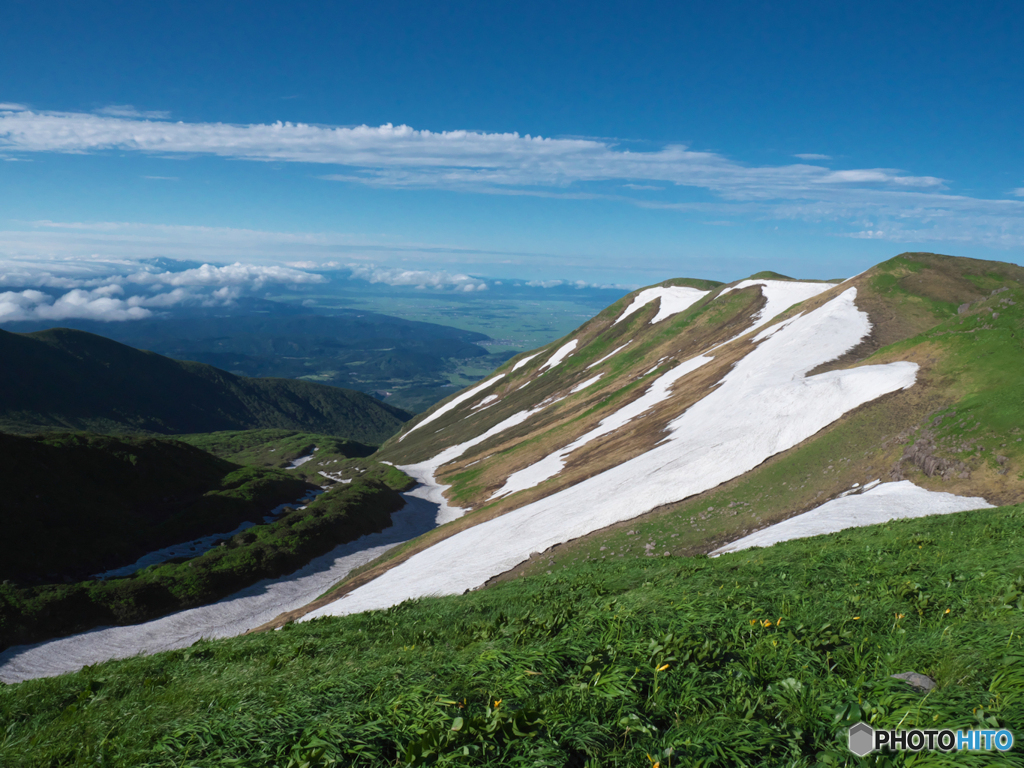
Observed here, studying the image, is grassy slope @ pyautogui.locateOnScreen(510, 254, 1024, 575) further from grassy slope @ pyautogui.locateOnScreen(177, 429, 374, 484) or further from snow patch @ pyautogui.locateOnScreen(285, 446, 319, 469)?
snow patch @ pyautogui.locateOnScreen(285, 446, 319, 469)

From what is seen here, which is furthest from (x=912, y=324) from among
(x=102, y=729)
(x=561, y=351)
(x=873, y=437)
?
(x=561, y=351)

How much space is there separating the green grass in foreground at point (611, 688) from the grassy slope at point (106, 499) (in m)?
53.0

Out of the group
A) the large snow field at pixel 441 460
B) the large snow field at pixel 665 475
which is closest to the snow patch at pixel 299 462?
the large snow field at pixel 441 460

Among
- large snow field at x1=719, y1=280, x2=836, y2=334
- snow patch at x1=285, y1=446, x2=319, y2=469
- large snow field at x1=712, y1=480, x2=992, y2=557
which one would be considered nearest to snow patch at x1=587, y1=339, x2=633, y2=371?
large snow field at x1=719, y1=280, x2=836, y2=334

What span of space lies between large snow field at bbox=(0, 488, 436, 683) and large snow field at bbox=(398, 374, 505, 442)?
89233mm

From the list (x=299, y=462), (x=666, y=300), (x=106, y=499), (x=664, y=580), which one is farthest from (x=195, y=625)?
(x=299, y=462)

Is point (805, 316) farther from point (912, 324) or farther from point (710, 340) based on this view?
point (710, 340)

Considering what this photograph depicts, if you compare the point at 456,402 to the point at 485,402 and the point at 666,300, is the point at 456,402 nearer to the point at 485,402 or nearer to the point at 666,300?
the point at 485,402

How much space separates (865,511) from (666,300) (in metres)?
104

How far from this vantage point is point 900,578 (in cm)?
1020

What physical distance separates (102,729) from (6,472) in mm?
68784

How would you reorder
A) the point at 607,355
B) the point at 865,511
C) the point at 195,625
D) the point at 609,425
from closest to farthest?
the point at 865,511 < the point at 195,625 < the point at 609,425 < the point at 607,355

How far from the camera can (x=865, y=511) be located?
23688mm

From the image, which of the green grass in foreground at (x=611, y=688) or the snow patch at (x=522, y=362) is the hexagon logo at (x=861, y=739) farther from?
the snow patch at (x=522, y=362)
